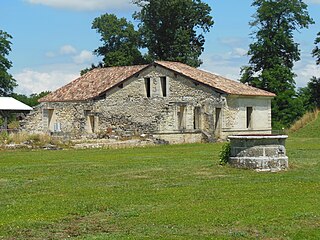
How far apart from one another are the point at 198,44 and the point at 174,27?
11.2ft

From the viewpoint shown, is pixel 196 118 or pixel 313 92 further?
pixel 313 92

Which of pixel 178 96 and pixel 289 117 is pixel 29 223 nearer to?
pixel 178 96

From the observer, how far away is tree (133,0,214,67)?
62.7m

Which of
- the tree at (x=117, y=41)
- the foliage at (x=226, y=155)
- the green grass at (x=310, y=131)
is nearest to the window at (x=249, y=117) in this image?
the green grass at (x=310, y=131)

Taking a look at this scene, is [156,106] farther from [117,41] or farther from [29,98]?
[29,98]

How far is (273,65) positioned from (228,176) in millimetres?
43583

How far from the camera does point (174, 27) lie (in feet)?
208

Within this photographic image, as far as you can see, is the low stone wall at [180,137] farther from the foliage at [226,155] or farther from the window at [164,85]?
the foliage at [226,155]

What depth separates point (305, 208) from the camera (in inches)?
475

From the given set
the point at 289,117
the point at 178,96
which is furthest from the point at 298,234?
the point at 289,117

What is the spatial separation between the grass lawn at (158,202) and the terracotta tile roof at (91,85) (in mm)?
28620

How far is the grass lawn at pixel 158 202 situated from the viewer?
10352mm

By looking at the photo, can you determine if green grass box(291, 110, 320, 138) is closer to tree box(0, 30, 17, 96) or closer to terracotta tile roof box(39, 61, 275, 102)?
terracotta tile roof box(39, 61, 275, 102)

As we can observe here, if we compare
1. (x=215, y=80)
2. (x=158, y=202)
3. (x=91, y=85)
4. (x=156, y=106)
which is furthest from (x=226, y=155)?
(x=91, y=85)
